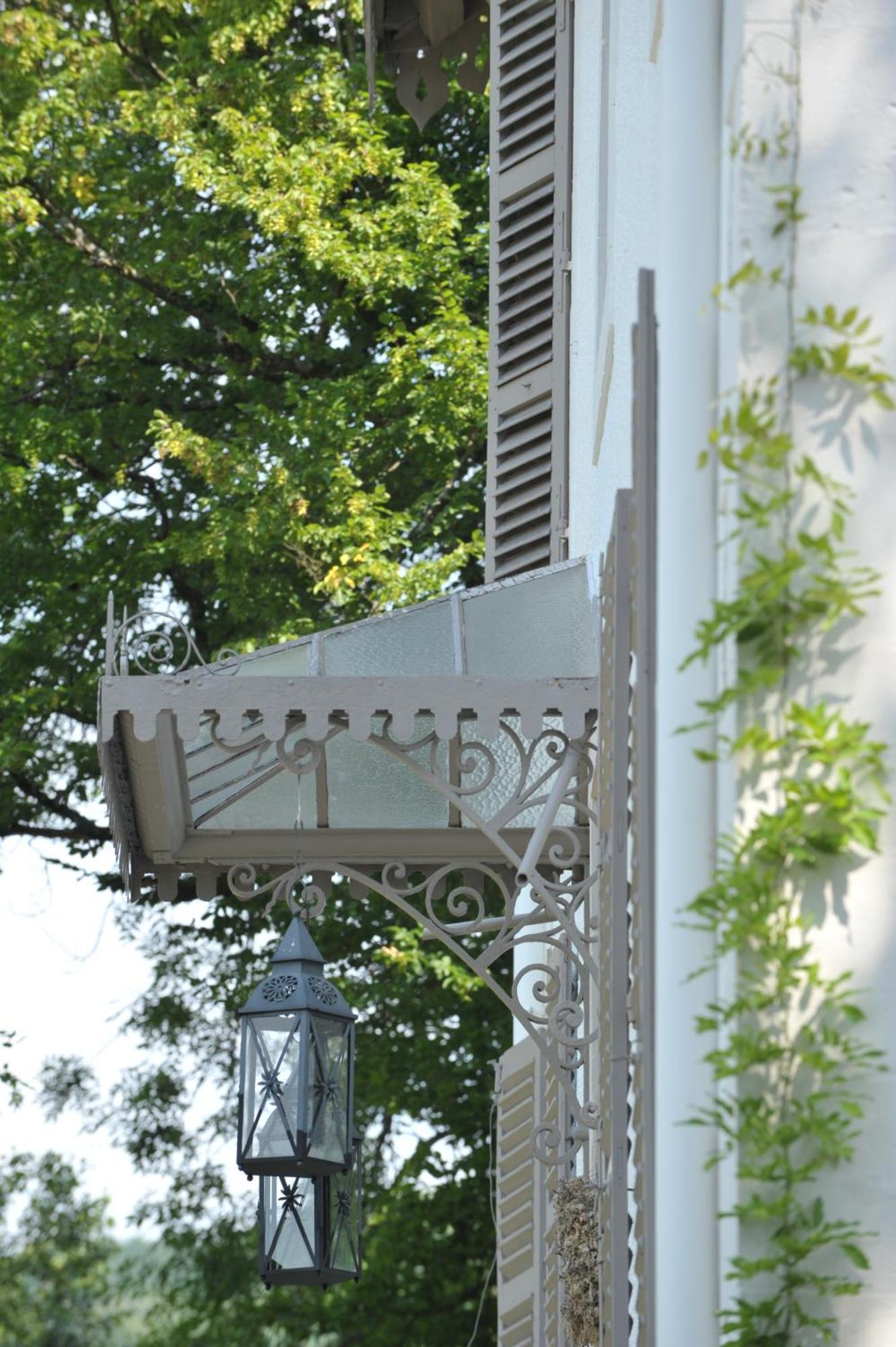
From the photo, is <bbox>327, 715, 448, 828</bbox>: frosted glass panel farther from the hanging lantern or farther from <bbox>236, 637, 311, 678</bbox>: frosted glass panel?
<bbox>236, 637, 311, 678</bbox>: frosted glass panel

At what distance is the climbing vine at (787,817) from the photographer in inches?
99.7

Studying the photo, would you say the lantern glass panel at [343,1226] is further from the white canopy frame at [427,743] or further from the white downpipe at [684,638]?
the white downpipe at [684,638]

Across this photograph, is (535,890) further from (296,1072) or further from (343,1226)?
(343,1226)

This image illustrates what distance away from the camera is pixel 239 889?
6043 mm

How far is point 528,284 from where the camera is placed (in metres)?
8.92

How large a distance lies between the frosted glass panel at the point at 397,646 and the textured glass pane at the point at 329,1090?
939mm

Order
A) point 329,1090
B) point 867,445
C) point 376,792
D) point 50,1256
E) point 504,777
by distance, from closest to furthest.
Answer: point 867,445 → point 329,1090 → point 504,777 → point 376,792 → point 50,1256

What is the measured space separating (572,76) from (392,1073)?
8.13 meters

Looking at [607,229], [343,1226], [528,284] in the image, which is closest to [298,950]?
[343,1226]

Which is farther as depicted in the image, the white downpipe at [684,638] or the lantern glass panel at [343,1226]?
the lantern glass panel at [343,1226]

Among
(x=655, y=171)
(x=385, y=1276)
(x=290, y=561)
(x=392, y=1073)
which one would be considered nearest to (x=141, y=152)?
(x=290, y=561)

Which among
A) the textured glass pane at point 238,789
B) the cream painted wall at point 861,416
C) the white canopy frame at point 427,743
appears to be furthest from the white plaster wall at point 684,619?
the textured glass pane at point 238,789

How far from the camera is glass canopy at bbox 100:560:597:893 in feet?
16.2

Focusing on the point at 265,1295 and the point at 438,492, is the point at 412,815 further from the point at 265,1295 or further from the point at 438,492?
the point at 265,1295
